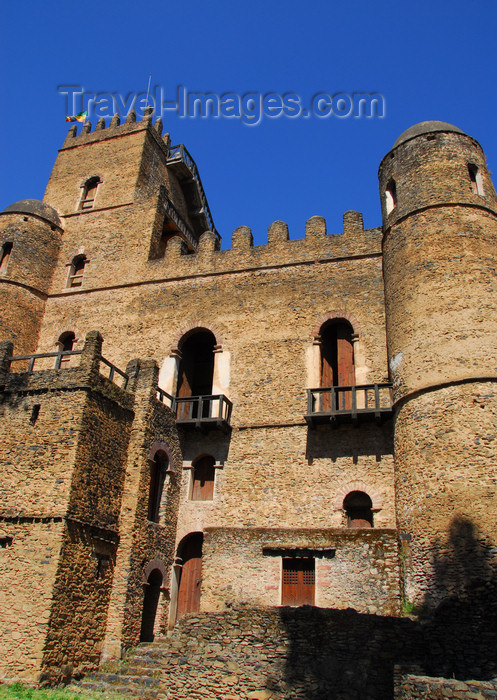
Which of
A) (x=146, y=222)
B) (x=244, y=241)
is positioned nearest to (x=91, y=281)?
(x=146, y=222)

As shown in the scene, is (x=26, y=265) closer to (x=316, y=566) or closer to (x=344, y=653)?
(x=316, y=566)

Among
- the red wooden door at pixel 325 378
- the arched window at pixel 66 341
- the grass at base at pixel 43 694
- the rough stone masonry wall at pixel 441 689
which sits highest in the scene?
the arched window at pixel 66 341

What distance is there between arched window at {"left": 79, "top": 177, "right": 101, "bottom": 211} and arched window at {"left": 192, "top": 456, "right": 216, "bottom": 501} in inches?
477

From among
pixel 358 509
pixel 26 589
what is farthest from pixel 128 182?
pixel 26 589

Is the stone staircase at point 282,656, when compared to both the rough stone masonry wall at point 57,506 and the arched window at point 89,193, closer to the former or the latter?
the rough stone masonry wall at point 57,506

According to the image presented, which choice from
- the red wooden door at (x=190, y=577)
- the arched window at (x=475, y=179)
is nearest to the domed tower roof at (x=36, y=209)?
the red wooden door at (x=190, y=577)

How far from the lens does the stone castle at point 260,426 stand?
12.4 m

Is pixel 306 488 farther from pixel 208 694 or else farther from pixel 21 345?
pixel 21 345

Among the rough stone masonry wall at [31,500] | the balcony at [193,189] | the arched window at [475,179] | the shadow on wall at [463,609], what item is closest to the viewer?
the shadow on wall at [463,609]

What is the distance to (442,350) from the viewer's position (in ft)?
45.0

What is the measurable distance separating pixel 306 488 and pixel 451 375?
15.4 ft

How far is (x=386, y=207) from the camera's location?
680 inches

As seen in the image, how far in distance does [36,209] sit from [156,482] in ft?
40.3

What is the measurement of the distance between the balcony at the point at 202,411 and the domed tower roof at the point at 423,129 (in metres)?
9.27
